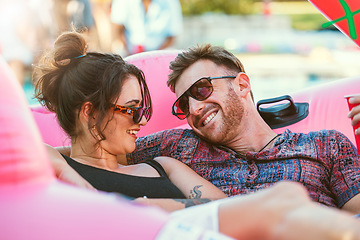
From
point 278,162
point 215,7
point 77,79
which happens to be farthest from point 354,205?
point 215,7

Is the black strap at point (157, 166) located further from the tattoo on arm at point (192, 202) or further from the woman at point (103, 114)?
the tattoo on arm at point (192, 202)

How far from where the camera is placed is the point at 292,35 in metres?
12.8

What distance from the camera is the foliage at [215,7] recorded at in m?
14.1

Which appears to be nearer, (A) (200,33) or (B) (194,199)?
(B) (194,199)

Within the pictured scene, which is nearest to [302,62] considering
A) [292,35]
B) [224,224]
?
[292,35]

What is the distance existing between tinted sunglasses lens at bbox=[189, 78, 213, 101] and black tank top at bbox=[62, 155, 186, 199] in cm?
54

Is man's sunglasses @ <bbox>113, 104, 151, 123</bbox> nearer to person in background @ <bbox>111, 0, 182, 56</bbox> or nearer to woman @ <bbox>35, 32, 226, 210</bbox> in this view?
woman @ <bbox>35, 32, 226, 210</bbox>

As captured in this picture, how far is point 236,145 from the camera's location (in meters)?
2.50

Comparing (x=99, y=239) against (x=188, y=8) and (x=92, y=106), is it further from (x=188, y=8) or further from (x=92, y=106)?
(x=188, y=8)

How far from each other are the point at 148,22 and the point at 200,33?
645 centimetres

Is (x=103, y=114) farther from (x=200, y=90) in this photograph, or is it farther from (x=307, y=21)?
(x=307, y=21)

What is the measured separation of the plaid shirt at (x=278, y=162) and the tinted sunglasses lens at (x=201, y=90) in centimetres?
21

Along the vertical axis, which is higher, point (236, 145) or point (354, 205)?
point (236, 145)

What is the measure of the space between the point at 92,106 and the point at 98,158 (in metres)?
0.23
